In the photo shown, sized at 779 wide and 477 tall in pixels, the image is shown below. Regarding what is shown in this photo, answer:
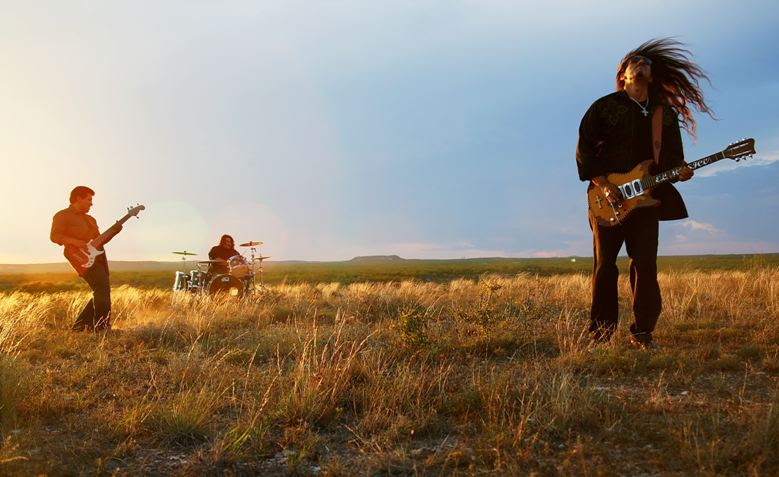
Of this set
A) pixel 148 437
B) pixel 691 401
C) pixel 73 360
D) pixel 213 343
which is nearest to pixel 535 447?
pixel 691 401

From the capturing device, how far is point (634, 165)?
224 inches

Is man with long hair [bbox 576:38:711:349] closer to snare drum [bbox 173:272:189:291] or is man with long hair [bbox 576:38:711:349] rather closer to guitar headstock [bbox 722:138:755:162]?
guitar headstock [bbox 722:138:755:162]

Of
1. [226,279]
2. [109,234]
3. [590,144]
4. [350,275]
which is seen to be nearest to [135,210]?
[109,234]

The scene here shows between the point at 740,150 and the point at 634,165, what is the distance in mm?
922

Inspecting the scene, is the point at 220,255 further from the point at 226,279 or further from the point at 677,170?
the point at 677,170

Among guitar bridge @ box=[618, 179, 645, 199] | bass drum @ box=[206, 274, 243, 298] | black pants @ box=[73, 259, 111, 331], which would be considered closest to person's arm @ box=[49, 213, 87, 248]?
black pants @ box=[73, 259, 111, 331]

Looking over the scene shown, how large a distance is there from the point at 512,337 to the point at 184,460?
3.94 m

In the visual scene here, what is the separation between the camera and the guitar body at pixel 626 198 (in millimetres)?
5480

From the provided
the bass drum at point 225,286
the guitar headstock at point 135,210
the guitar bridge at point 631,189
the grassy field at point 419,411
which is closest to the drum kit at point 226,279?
the bass drum at point 225,286

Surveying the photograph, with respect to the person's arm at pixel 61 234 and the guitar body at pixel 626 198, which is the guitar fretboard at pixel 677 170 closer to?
the guitar body at pixel 626 198

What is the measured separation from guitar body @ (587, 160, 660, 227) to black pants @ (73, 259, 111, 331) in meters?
6.91

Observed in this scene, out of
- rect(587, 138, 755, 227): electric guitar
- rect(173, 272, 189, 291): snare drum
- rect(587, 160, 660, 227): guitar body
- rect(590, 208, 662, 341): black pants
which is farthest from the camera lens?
→ rect(173, 272, 189, 291): snare drum

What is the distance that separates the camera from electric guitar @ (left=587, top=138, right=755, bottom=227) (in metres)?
5.31

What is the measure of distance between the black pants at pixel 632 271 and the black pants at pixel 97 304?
22.3ft
